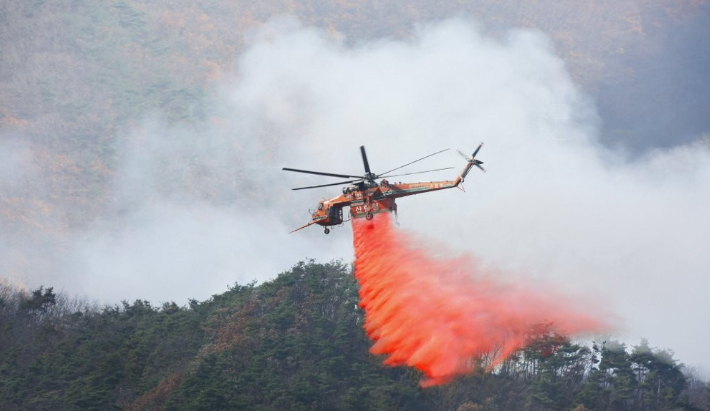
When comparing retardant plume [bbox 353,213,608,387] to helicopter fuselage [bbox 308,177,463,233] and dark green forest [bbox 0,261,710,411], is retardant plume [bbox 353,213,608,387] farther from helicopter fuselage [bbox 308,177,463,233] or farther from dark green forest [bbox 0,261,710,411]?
dark green forest [bbox 0,261,710,411]

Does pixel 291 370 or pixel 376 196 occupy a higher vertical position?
pixel 376 196

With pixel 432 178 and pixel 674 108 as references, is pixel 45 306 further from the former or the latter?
pixel 674 108

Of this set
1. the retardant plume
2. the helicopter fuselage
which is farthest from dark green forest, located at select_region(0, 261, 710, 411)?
the helicopter fuselage

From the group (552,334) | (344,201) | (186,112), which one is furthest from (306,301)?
(186,112)

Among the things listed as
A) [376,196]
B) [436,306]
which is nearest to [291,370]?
[436,306]

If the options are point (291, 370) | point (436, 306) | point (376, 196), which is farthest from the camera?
point (291, 370)

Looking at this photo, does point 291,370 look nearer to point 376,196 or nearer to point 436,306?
point 436,306
